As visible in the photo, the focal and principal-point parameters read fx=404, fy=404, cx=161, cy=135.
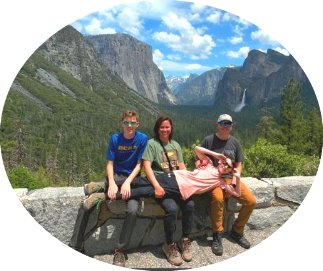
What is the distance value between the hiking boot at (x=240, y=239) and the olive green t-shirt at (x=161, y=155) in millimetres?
1260

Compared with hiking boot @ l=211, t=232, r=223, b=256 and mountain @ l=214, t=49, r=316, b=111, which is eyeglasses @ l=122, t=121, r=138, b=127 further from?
mountain @ l=214, t=49, r=316, b=111

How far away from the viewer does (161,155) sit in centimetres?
469

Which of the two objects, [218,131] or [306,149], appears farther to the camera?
[306,149]

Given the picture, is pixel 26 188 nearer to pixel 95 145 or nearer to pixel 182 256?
pixel 182 256

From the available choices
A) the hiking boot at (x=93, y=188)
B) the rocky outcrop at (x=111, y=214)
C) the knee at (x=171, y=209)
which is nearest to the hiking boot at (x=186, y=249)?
the rocky outcrop at (x=111, y=214)

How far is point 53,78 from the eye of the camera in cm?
13362

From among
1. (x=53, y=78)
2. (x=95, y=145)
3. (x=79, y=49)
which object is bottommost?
(x=95, y=145)

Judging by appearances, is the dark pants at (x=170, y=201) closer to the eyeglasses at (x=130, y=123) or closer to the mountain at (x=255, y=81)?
the eyeglasses at (x=130, y=123)

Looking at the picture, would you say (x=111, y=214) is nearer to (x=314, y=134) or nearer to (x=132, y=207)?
(x=132, y=207)

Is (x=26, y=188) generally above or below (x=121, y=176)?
below

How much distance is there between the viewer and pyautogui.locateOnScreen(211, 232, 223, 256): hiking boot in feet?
16.1

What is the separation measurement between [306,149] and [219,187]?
2545cm

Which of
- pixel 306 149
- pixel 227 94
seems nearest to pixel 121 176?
pixel 306 149

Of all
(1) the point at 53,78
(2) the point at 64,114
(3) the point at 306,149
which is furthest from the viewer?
(1) the point at 53,78
